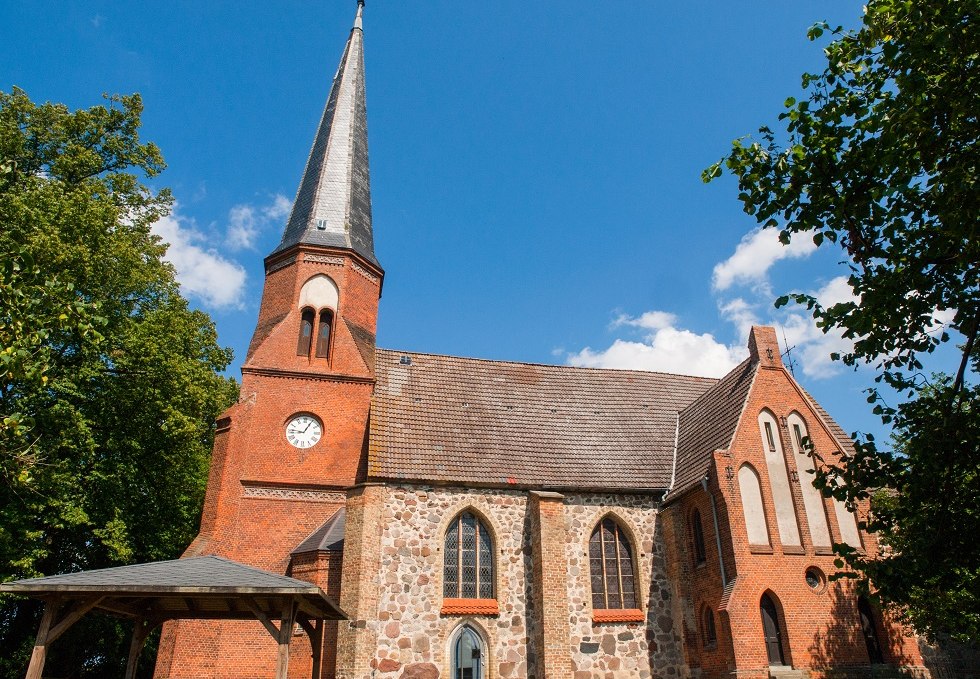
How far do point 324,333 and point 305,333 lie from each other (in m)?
0.59

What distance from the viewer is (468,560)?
17.6 m

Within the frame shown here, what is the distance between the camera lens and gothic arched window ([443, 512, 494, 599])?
17219mm

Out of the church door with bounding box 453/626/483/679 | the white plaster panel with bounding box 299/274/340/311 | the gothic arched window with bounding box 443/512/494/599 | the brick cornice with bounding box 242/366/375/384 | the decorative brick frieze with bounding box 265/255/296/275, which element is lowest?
the church door with bounding box 453/626/483/679

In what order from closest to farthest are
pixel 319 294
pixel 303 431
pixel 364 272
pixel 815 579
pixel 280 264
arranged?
1. pixel 815 579
2. pixel 303 431
3. pixel 319 294
4. pixel 280 264
5. pixel 364 272

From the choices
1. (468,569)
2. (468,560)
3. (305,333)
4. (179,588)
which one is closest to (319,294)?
(305,333)

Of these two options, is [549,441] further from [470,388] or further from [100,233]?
[100,233]

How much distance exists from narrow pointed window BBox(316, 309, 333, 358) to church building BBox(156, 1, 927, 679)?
73 millimetres

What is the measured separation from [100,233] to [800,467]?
21045mm

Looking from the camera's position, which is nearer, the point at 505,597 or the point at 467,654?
the point at 467,654

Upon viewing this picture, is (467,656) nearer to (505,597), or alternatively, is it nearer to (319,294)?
(505,597)

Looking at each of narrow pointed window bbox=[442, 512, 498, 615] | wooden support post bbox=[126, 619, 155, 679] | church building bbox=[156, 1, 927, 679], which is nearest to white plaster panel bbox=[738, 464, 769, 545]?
church building bbox=[156, 1, 927, 679]

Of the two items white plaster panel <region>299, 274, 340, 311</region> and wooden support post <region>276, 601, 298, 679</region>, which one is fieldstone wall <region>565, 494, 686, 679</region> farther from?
white plaster panel <region>299, 274, 340, 311</region>

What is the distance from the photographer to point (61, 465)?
17.4 meters

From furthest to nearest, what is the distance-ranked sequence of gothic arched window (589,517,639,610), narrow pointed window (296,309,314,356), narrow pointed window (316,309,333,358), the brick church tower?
narrow pointed window (316,309,333,358) < narrow pointed window (296,309,314,356) < gothic arched window (589,517,639,610) < the brick church tower
